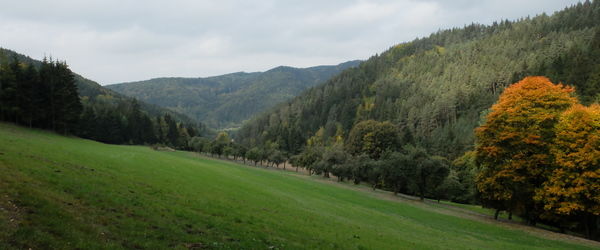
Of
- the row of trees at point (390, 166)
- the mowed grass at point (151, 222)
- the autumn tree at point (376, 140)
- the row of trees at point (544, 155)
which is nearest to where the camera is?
the mowed grass at point (151, 222)

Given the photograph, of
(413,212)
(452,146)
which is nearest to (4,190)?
(413,212)

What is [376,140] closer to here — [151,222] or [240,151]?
[240,151]

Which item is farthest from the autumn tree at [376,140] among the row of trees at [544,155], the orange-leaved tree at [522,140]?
the orange-leaved tree at [522,140]

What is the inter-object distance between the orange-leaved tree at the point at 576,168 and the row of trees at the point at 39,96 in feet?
326

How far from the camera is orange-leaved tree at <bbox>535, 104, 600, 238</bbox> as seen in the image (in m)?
31.8

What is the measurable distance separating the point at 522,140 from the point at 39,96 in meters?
101

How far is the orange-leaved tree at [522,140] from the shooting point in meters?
36.2

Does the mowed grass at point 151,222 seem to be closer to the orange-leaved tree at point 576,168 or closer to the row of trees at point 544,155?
the orange-leaved tree at point 576,168

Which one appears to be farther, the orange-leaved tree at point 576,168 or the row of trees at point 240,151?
the row of trees at point 240,151

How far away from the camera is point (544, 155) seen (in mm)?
35406

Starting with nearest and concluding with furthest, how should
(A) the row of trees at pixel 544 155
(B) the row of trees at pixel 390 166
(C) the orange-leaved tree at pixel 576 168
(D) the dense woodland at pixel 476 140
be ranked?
(C) the orange-leaved tree at pixel 576 168 → (A) the row of trees at pixel 544 155 → (D) the dense woodland at pixel 476 140 → (B) the row of trees at pixel 390 166

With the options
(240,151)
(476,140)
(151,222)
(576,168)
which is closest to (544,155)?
(576,168)

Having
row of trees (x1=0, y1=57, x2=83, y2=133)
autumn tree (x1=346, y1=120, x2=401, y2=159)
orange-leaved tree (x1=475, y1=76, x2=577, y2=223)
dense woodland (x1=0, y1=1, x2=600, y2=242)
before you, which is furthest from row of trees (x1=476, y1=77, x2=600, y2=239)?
row of trees (x1=0, y1=57, x2=83, y2=133)

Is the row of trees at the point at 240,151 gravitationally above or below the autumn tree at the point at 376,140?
below
